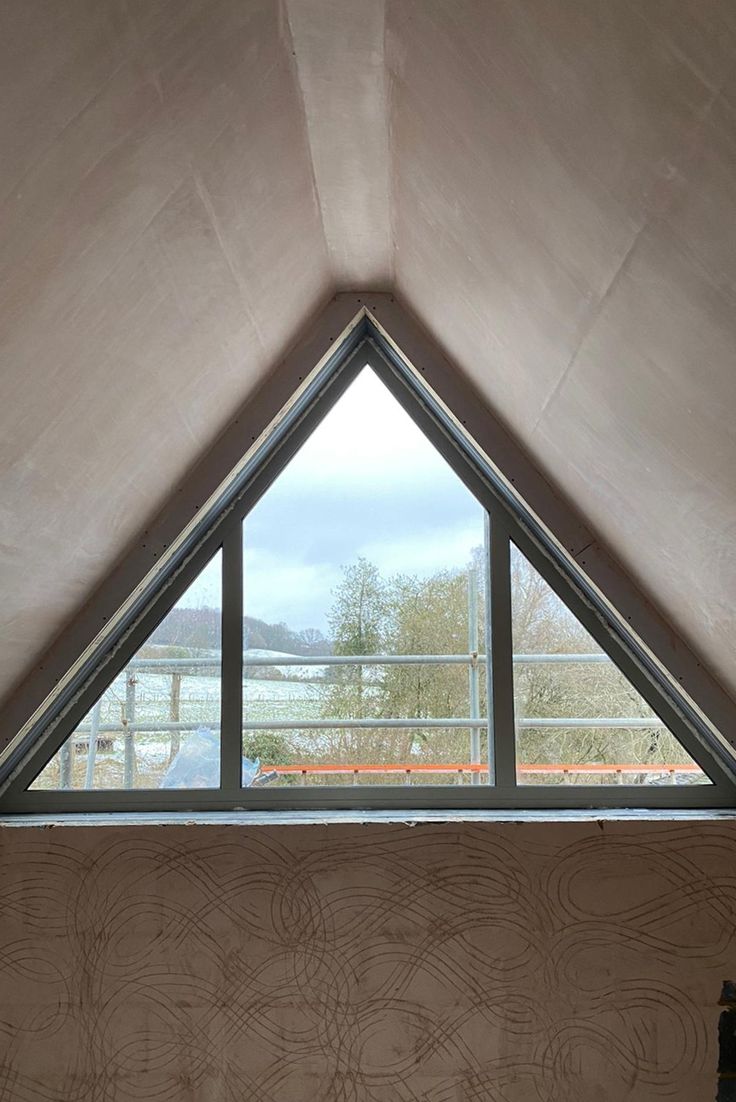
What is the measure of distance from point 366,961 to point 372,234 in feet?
6.18

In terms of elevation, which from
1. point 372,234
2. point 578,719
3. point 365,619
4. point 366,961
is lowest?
point 366,961

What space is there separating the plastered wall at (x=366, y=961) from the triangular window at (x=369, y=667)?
0.63ft

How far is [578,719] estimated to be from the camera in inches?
105

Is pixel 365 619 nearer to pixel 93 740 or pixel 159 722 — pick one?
pixel 159 722

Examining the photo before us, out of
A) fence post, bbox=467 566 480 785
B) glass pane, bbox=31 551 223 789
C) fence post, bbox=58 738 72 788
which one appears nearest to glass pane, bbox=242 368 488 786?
fence post, bbox=467 566 480 785

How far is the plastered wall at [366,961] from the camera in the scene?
7.98ft

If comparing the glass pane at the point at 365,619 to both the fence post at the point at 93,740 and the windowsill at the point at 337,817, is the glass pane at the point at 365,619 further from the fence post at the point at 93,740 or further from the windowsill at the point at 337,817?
the fence post at the point at 93,740

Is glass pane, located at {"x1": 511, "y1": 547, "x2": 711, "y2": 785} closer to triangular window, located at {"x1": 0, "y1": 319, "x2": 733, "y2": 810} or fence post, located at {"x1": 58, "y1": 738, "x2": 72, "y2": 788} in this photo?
triangular window, located at {"x1": 0, "y1": 319, "x2": 733, "y2": 810}

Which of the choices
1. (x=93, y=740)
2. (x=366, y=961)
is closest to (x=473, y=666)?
(x=366, y=961)

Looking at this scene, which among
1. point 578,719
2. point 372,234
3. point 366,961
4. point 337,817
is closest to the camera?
point 372,234

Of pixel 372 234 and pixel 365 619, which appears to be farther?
pixel 365 619

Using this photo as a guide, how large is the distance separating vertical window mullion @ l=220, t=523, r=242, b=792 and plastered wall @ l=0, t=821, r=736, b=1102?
8.9 inches

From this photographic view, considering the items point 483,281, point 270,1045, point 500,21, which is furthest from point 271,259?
point 270,1045

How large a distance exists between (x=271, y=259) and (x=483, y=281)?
502 mm
